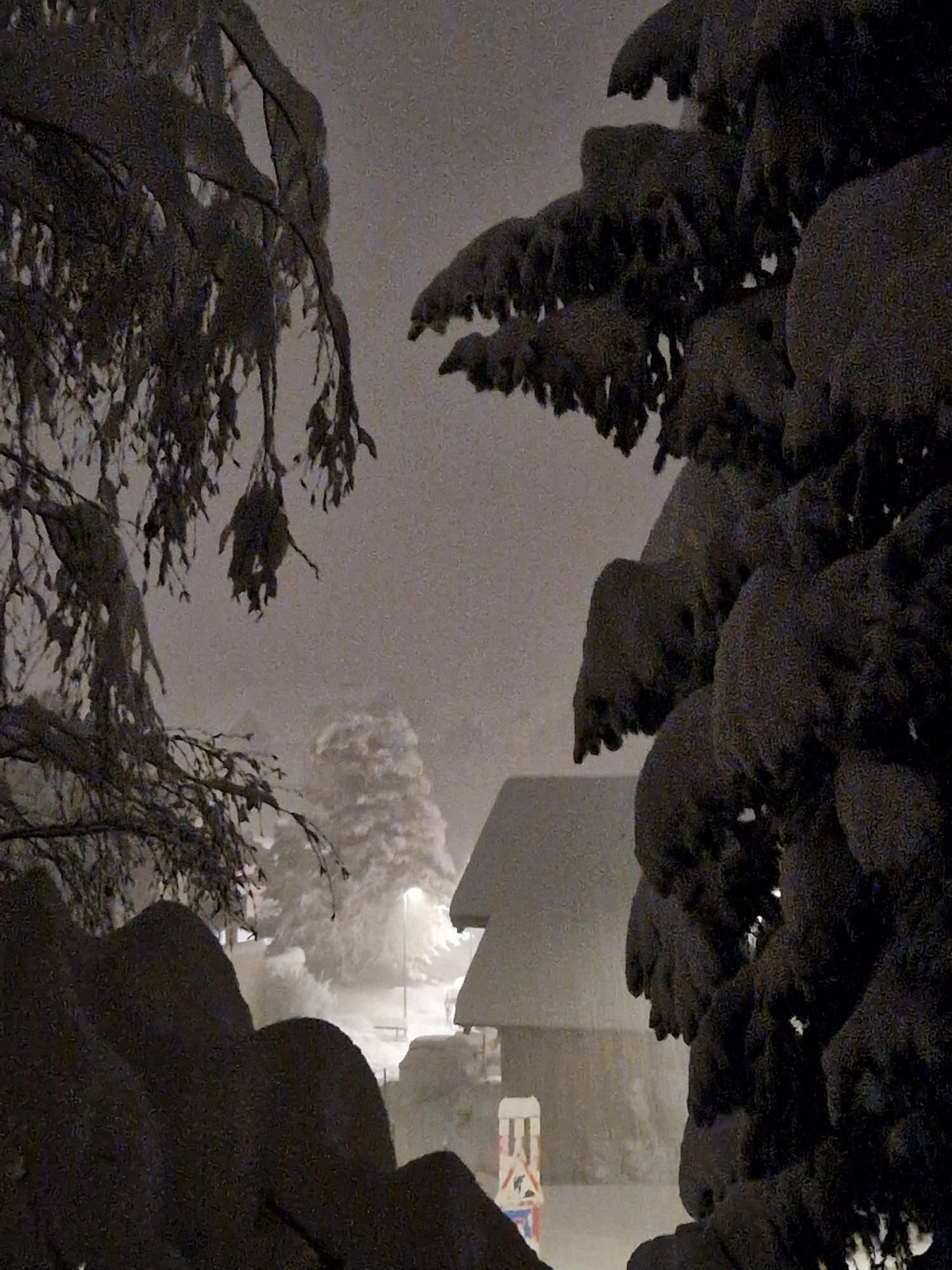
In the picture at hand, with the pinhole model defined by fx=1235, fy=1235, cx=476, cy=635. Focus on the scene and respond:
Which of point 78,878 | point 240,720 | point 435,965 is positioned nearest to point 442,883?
point 435,965

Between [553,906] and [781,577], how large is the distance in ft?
21.3

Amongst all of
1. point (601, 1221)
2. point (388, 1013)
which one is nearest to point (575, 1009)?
point (601, 1221)

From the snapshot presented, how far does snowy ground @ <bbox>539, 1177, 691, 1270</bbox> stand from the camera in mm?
7387

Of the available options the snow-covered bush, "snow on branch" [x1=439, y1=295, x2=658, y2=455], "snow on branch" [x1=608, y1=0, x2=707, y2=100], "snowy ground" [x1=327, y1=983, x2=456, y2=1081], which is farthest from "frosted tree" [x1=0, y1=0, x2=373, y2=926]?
"snowy ground" [x1=327, y1=983, x2=456, y2=1081]

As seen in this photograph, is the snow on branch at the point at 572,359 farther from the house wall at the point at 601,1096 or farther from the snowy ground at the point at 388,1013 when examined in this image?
the snowy ground at the point at 388,1013

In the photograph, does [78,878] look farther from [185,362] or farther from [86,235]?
[86,235]

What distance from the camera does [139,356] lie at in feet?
8.75

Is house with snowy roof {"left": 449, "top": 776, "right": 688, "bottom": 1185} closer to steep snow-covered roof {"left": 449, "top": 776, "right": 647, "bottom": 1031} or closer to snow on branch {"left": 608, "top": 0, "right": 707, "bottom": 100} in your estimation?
steep snow-covered roof {"left": 449, "top": 776, "right": 647, "bottom": 1031}

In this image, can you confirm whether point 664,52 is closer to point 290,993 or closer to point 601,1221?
point 601,1221

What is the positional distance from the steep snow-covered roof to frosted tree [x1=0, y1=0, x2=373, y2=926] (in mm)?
4983

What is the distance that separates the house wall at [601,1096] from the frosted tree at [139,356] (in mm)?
5426

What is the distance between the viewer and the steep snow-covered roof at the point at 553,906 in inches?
302

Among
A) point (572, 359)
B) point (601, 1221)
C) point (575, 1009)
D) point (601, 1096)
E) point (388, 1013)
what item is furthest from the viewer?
point (388, 1013)

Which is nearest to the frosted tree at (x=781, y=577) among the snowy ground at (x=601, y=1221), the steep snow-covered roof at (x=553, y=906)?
the snowy ground at (x=601, y=1221)
